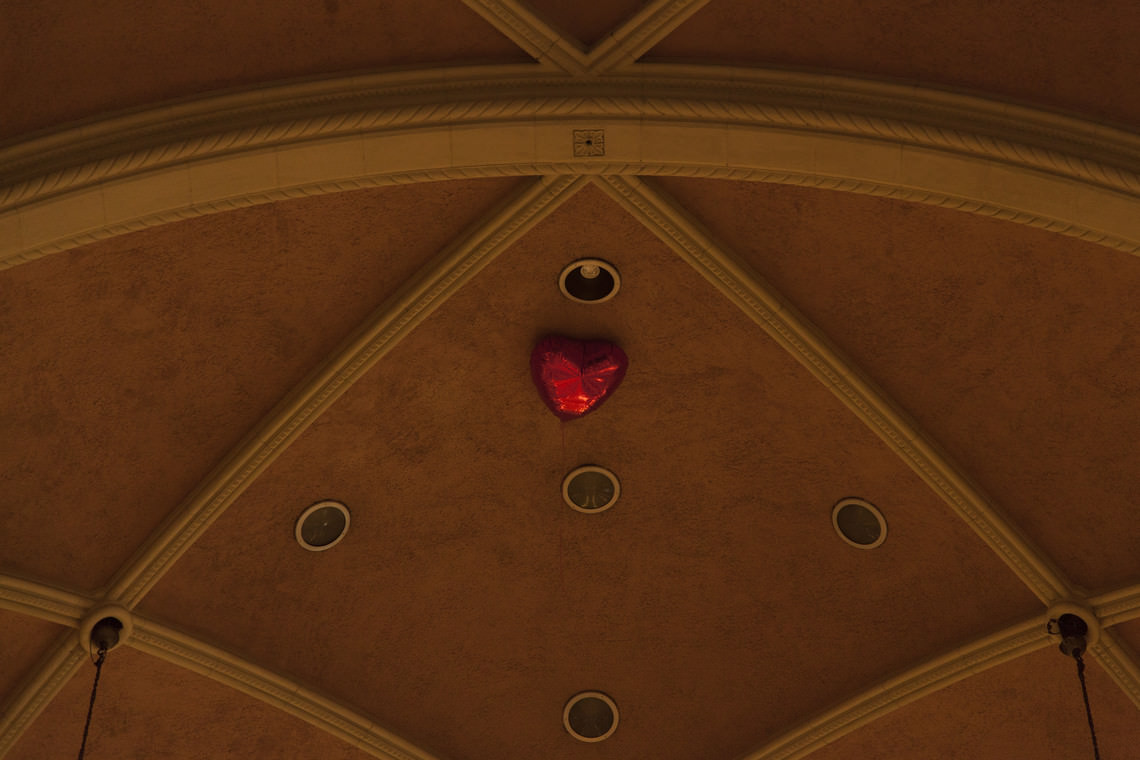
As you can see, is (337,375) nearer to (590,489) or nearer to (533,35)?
(590,489)

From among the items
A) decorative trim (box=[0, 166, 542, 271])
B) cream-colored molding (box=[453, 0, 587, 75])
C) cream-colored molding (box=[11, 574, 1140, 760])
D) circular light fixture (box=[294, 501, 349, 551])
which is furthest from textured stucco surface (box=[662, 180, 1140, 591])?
circular light fixture (box=[294, 501, 349, 551])

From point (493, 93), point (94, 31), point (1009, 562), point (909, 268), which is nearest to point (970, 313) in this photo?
point (909, 268)

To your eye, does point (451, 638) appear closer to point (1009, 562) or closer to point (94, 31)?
point (1009, 562)

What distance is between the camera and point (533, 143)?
27.6 ft

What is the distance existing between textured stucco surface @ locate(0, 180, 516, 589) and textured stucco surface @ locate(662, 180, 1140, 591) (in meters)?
1.91

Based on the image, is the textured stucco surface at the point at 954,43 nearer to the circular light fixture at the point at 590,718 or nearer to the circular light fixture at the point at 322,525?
the circular light fixture at the point at 322,525

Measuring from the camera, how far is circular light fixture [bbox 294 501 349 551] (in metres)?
11.1

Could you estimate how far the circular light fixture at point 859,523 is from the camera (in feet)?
36.4

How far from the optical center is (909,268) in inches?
382

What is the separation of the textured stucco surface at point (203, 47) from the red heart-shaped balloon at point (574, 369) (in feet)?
7.97

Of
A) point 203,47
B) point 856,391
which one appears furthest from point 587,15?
point 856,391

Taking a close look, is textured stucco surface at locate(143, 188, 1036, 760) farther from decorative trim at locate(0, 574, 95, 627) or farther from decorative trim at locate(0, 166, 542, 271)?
decorative trim at locate(0, 166, 542, 271)

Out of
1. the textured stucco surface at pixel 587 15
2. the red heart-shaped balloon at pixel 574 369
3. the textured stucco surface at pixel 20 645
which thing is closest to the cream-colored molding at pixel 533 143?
the textured stucco surface at pixel 587 15

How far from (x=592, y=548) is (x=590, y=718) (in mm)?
1571
